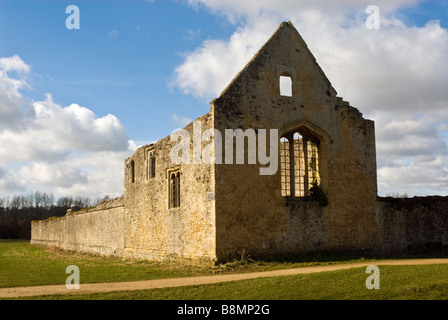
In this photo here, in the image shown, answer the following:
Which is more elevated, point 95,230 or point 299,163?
point 299,163

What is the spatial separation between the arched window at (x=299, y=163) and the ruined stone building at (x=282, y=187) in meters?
0.04

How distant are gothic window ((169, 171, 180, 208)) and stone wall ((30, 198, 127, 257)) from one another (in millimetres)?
5447

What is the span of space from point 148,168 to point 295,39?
339 inches

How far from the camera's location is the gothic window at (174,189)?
18.0 metres

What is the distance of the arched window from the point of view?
16906 millimetres

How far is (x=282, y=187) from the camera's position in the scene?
16.9 metres

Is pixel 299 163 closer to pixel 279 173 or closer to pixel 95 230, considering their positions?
pixel 279 173

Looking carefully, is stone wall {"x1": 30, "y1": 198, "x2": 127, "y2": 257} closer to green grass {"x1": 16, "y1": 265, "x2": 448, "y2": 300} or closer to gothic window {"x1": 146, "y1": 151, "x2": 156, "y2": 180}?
gothic window {"x1": 146, "y1": 151, "x2": 156, "y2": 180}

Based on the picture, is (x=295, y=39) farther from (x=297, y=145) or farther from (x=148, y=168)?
(x=148, y=168)

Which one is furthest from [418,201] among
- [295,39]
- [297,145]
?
[295,39]

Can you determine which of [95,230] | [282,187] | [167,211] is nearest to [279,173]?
[282,187]

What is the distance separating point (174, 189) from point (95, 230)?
10.7m

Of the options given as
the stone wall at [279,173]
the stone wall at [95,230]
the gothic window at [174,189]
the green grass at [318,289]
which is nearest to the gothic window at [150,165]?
the gothic window at [174,189]
